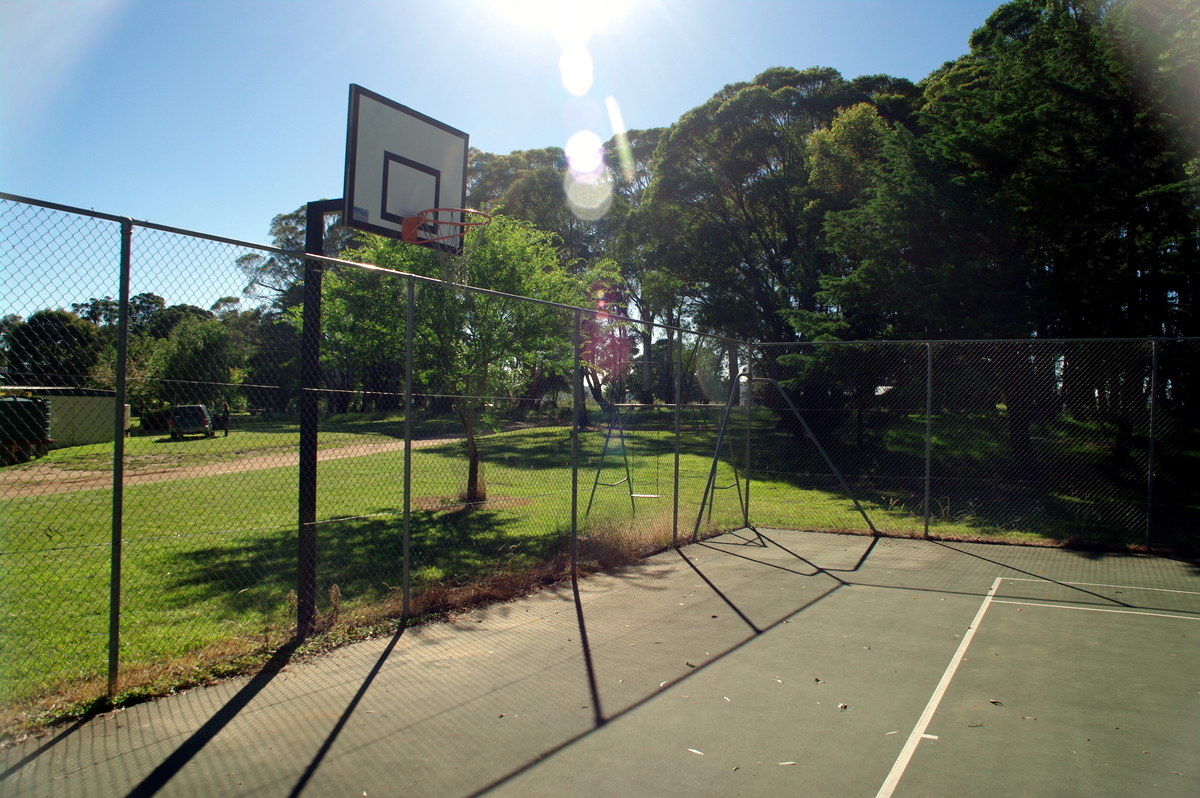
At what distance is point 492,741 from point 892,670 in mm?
A: 2829

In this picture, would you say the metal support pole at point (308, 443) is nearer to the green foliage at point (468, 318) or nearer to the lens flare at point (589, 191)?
the green foliage at point (468, 318)

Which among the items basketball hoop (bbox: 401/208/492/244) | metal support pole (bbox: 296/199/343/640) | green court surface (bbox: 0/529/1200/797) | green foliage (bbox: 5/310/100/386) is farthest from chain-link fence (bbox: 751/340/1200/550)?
green foliage (bbox: 5/310/100/386)

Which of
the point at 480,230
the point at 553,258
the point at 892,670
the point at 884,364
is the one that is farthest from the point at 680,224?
the point at 892,670

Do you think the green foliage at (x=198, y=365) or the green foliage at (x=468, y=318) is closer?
the green foliage at (x=198, y=365)

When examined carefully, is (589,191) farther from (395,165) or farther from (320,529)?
(395,165)

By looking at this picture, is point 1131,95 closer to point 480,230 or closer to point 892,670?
point 480,230

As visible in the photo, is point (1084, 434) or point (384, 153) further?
point (1084, 434)

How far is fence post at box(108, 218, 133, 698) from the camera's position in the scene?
3.83 meters

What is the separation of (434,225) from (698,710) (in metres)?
Result: 5.07

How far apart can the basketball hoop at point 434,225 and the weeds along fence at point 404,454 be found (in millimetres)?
646

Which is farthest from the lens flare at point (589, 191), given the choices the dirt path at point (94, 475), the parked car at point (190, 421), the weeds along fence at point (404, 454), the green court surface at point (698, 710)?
the parked car at point (190, 421)

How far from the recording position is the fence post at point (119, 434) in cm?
383

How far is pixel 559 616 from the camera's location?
19.7 ft

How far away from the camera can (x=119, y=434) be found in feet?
12.7
